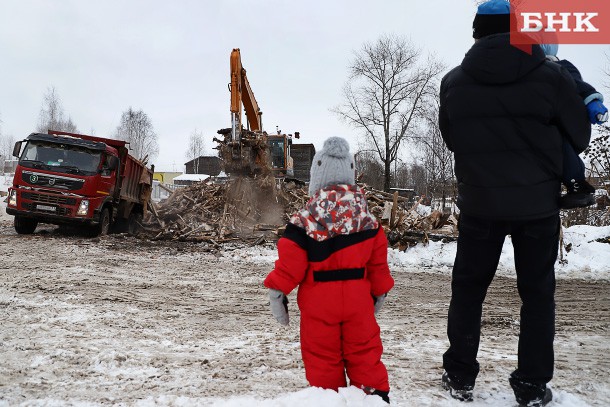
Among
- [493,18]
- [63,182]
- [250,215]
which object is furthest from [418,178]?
[493,18]

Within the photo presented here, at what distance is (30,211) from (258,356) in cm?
957

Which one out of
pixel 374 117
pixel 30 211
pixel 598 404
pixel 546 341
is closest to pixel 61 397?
pixel 546 341

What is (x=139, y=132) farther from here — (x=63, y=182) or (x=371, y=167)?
(x=63, y=182)

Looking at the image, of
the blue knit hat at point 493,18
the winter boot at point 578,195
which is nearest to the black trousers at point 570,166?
the winter boot at point 578,195

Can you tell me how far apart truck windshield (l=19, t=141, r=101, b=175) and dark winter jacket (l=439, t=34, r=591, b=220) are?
1034cm

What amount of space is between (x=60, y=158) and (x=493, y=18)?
10.9 metres

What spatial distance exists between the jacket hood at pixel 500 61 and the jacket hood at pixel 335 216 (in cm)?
100

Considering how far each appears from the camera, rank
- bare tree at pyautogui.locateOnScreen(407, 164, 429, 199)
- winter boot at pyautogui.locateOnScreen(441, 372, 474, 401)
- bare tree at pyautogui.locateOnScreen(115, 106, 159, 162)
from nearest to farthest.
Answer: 1. winter boot at pyautogui.locateOnScreen(441, 372, 474, 401)
2. bare tree at pyautogui.locateOnScreen(407, 164, 429, 199)
3. bare tree at pyautogui.locateOnScreen(115, 106, 159, 162)

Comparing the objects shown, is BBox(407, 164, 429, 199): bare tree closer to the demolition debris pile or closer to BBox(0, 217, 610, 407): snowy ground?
the demolition debris pile

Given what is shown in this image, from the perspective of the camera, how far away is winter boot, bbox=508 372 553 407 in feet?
7.55

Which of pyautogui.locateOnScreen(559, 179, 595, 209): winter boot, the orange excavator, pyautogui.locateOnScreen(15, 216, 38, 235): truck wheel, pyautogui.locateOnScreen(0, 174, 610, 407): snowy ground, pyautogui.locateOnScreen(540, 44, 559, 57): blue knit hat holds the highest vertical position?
the orange excavator

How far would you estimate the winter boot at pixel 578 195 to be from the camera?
7.36 ft

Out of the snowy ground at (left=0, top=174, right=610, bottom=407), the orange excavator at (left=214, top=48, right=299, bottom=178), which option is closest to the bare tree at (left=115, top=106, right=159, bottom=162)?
the orange excavator at (left=214, top=48, right=299, bottom=178)

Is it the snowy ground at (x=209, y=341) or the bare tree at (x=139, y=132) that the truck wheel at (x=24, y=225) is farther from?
the bare tree at (x=139, y=132)
